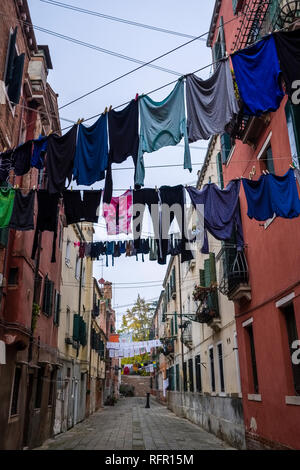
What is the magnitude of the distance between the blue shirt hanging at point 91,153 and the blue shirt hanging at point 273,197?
2893 mm

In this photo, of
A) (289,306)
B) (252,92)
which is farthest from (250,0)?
(289,306)

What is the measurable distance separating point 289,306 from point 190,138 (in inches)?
168

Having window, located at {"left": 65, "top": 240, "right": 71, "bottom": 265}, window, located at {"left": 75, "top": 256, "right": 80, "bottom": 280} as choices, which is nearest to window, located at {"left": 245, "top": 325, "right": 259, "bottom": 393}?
window, located at {"left": 65, "top": 240, "right": 71, "bottom": 265}

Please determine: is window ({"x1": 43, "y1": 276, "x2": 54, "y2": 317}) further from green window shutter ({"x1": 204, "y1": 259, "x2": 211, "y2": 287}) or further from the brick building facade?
green window shutter ({"x1": 204, "y1": 259, "x2": 211, "y2": 287})

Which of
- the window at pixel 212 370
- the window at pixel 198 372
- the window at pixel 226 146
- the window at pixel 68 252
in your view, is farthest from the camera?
the window at pixel 68 252

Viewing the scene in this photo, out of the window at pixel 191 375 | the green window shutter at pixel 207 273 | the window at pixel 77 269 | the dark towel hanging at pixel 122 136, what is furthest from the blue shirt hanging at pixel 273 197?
the window at pixel 191 375

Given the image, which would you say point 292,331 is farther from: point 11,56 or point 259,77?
point 11,56

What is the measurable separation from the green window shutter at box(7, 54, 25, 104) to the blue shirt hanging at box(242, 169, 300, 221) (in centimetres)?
717

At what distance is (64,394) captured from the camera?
18.8 meters

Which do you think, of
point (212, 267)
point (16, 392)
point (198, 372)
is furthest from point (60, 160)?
point (198, 372)

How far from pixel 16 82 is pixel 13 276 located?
554 cm

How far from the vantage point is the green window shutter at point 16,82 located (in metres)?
11.1

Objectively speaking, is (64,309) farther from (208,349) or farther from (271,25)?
(271,25)

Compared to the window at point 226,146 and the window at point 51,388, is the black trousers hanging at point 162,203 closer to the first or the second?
the window at point 226,146
